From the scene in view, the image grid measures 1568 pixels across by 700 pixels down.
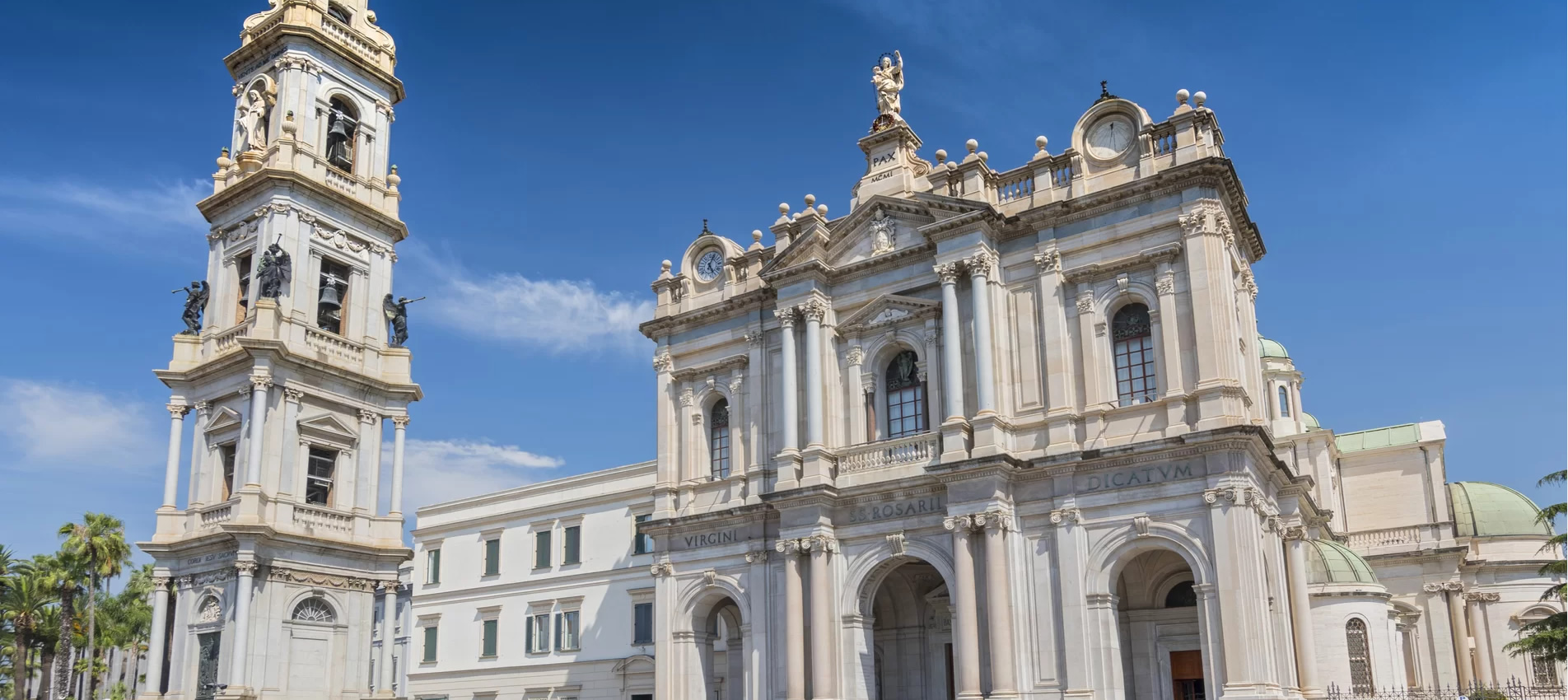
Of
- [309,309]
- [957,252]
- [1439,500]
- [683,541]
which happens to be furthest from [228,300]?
[1439,500]

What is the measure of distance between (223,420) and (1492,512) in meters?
43.5

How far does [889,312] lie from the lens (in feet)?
104

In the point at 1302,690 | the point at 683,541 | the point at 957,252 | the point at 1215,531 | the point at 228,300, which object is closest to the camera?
the point at 1215,531

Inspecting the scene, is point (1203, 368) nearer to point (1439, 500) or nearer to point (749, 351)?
point (749, 351)

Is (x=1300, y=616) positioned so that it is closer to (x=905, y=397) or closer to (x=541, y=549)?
(x=905, y=397)

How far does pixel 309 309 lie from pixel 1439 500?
3932 cm

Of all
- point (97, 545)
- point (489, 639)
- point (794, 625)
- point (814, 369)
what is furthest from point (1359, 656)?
point (97, 545)

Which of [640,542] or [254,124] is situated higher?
[254,124]

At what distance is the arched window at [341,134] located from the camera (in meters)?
37.5

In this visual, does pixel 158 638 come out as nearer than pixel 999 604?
No

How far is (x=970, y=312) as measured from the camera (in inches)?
1187

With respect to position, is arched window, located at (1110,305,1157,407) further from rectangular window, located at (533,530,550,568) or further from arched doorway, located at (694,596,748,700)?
rectangular window, located at (533,530,550,568)

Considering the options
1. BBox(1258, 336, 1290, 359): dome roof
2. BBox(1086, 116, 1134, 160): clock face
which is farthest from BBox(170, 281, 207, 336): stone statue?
BBox(1258, 336, 1290, 359): dome roof

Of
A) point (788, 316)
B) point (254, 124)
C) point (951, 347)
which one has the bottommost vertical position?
point (951, 347)
